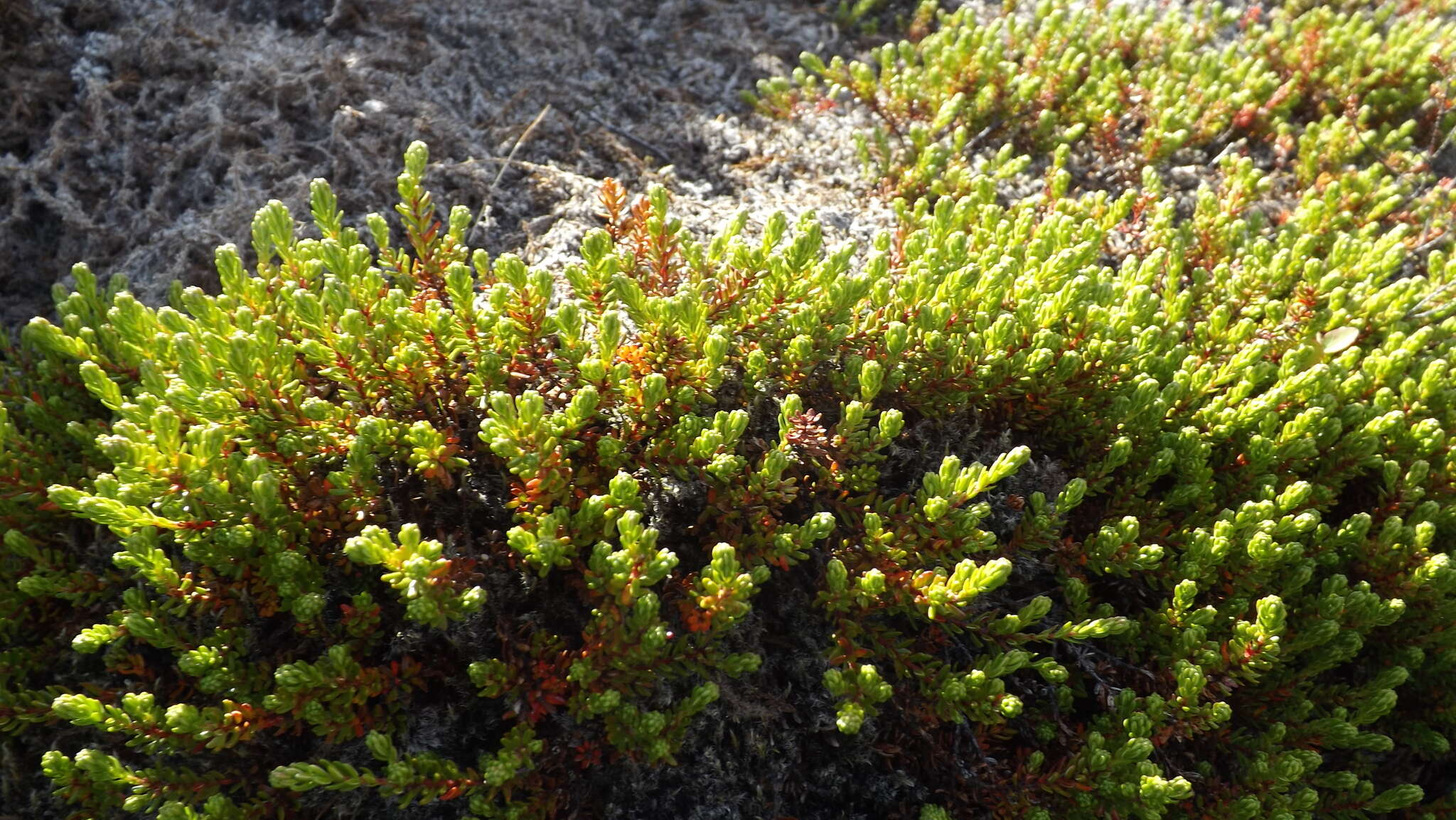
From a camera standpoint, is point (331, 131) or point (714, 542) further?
point (331, 131)

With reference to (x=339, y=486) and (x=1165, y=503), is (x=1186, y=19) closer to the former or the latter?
(x=1165, y=503)

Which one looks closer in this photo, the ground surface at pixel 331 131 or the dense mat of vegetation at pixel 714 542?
the dense mat of vegetation at pixel 714 542

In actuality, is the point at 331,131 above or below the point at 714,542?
above

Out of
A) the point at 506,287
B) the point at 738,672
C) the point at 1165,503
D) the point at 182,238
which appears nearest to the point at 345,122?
the point at 182,238
